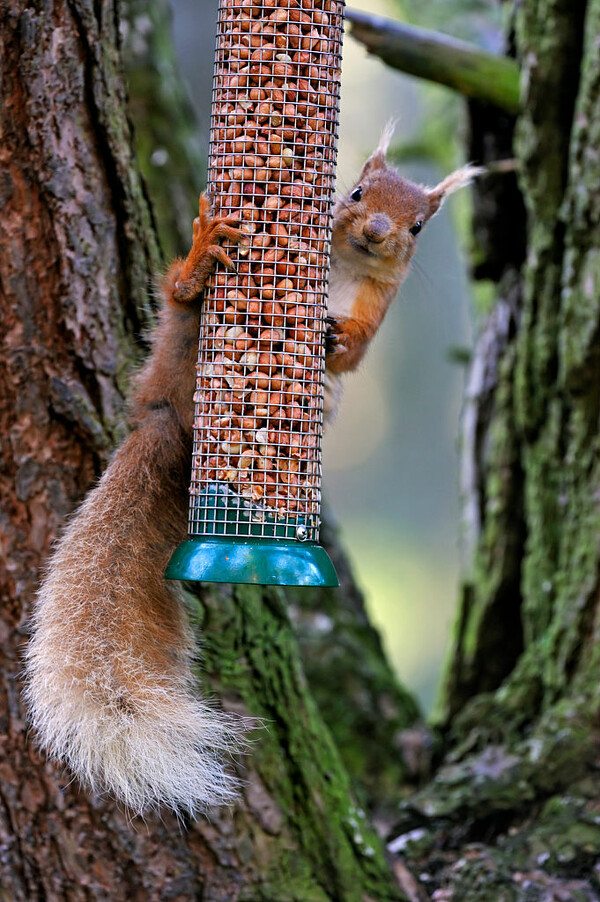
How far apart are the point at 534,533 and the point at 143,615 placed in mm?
1803

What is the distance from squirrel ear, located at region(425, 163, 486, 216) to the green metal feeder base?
1.23 metres

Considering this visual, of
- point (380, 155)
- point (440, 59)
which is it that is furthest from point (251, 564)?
point (440, 59)

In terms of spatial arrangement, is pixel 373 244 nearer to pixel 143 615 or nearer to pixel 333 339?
pixel 333 339

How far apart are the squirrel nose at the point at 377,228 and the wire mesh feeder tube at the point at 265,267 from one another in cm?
50

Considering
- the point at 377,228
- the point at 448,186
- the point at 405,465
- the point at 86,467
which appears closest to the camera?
the point at 86,467

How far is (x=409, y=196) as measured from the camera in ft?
9.71

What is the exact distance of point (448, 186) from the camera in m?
2.92

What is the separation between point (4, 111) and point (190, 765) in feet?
4.34

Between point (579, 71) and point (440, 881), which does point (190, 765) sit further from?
point (579, 71)

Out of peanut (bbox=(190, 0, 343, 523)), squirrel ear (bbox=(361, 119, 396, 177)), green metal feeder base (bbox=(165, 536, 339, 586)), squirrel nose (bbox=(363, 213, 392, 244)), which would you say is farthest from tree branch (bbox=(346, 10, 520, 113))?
green metal feeder base (bbox=(165, 536, 339, 586))

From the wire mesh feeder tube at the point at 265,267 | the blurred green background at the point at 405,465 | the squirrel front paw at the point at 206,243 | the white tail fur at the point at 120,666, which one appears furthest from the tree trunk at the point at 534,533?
the blurred green background at the point at 405,465

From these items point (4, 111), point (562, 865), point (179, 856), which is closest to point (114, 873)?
point (179, 856)

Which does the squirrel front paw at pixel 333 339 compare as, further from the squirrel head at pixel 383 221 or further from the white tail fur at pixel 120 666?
the white tail fur at pixel 120 666

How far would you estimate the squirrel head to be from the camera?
9.36 ft
